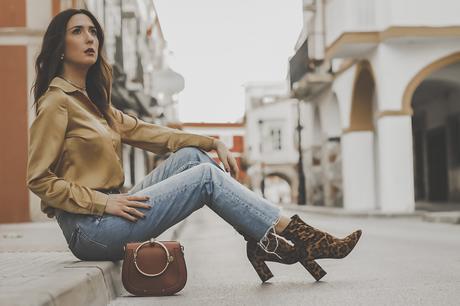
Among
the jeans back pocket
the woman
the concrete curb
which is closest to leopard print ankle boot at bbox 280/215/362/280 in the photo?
the woman

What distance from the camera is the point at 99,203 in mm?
4293

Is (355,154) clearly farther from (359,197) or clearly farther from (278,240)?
(278,240)

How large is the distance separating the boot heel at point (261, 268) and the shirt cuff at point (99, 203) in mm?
971

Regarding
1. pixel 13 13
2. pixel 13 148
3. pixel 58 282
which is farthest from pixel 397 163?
pixel 58 282

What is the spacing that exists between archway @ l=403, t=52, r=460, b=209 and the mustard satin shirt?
1977cm

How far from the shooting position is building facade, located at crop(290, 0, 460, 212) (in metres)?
19.8

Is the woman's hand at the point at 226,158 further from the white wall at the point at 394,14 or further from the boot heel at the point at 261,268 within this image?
the white wall at the point at 394,14

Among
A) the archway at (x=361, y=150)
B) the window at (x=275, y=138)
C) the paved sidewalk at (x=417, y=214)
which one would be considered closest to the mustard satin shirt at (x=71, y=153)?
the paved sidewalk at (x=417, y=214)

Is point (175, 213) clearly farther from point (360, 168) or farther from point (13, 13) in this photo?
point (360, 168)

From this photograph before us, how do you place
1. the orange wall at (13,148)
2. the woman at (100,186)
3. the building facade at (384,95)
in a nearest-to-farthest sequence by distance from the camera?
the woman at (100,186) → the orange wall at (13,148) → the building facade at (384,95)

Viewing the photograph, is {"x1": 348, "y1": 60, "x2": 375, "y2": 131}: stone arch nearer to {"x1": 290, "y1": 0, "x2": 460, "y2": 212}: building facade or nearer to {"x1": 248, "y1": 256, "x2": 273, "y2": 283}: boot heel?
{"x1": 290, "y1": 0, "x2": 460, "y2": 212}: building facade

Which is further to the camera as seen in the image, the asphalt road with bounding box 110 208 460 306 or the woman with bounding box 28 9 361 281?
the woman with bounding box 28 9 361 281

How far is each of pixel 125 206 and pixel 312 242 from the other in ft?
3.57

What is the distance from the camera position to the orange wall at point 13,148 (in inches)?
607
